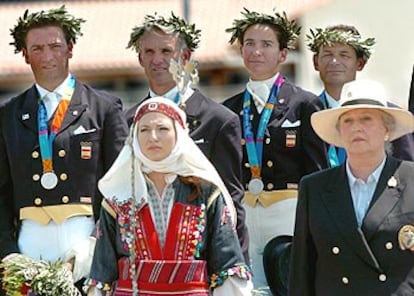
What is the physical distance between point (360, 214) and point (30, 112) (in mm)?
2363

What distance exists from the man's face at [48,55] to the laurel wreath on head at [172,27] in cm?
48

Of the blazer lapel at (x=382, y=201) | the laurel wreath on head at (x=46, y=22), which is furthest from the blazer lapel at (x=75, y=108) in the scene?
the blazer lapel at (x=382, y=201)

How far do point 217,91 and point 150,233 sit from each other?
85.3ft

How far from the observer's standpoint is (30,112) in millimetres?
8625

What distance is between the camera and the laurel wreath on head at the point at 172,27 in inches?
346

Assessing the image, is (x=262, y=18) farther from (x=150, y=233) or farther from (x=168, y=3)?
(x=168, y=3)

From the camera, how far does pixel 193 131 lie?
848 cm

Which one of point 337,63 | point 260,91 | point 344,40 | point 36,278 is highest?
point 344,40

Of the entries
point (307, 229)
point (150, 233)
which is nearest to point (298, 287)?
point (307, 229)

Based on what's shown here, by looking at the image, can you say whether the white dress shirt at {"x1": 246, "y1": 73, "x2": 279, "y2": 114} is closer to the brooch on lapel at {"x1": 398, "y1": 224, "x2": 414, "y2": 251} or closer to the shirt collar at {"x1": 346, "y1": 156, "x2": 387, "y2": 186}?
the shirt collar at {"x1": 346, "y1": 156, "x2": 387, "y2": 186}

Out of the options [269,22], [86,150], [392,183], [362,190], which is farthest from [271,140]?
→ [392,183]

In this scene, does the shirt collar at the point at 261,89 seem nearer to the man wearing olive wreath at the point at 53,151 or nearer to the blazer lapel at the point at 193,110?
the blazer lapel at the point at 193,110

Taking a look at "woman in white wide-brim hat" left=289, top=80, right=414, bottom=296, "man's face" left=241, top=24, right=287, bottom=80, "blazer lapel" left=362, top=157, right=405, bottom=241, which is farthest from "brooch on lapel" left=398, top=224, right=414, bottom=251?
"man's face" left=241, top=24, right=287, bottom=80

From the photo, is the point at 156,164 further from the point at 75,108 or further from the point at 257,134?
the point at 257,134
